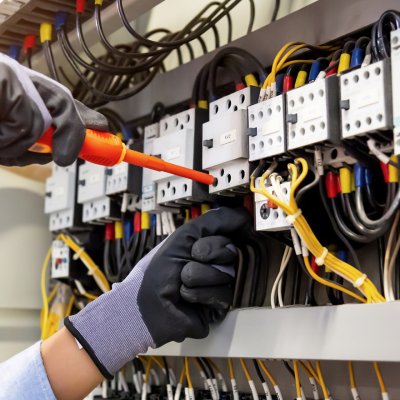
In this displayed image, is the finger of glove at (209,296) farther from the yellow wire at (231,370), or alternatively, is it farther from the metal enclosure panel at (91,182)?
the metal enclosure panel at (91,182)

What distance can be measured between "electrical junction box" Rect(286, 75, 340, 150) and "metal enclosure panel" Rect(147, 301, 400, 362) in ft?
0.98

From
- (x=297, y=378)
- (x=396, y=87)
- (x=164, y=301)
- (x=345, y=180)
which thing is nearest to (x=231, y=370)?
(x=297, y=378)

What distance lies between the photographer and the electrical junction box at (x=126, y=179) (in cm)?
159

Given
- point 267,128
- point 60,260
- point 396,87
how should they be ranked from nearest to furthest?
point 396,87 < point 267,128 < point 60,260

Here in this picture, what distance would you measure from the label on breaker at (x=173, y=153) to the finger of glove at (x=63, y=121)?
1.25 feet

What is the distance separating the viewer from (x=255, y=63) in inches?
54.9

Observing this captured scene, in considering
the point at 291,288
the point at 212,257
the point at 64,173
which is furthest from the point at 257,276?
the point at 64,173

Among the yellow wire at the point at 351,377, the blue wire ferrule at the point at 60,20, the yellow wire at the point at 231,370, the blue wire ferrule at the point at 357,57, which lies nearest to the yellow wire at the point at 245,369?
the yellow wire at the point at 231,370

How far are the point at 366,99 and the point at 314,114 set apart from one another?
10 centimetres

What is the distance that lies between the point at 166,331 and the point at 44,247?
0.90m

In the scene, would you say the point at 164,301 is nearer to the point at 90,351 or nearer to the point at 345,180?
the point at 90,351

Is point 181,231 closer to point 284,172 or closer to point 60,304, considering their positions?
point 284,172

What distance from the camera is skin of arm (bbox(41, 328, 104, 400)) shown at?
124cm

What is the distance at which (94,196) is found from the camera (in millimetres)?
1726
